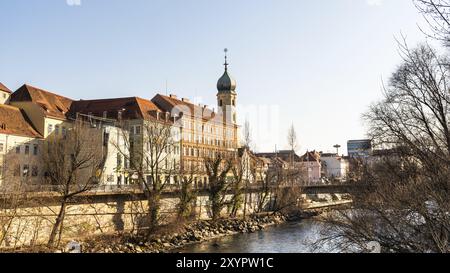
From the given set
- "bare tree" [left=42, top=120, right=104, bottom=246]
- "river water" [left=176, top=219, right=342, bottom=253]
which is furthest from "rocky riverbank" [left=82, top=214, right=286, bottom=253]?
"bare tree" [left=42, top=120, right=104, bottom=246]

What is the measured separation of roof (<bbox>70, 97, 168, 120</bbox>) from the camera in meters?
53.0

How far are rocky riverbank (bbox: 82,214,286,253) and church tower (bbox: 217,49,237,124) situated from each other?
117 feet

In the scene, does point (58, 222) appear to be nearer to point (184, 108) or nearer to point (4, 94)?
point (4, 94)

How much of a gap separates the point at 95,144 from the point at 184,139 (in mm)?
21561

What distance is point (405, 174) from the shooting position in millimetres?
17953

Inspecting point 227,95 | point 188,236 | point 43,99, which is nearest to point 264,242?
point 188,236

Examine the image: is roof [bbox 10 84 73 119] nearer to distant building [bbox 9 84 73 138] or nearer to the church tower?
distant building [bbox 9 84 73 138]

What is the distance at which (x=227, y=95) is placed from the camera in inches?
3179

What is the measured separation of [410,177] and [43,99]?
42383mm

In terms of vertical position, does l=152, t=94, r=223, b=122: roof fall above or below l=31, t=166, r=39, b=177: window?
above

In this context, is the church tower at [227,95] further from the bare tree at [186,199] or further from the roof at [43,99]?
the bare tree at [186,199]
